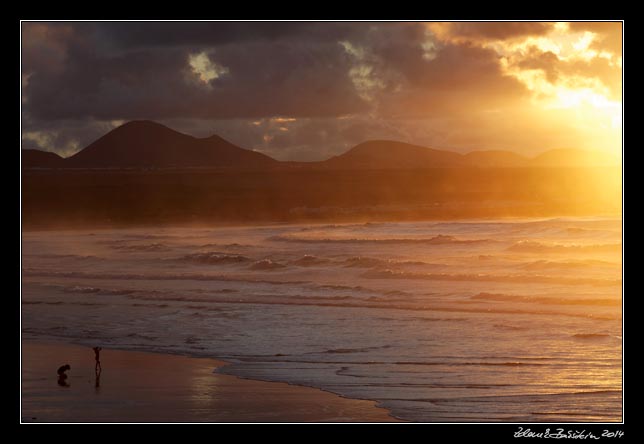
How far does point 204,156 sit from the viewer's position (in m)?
45.8

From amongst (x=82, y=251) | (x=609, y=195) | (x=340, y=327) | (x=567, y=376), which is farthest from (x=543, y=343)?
(x=609, y=195)

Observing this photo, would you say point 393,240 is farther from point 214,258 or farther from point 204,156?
point 204,156

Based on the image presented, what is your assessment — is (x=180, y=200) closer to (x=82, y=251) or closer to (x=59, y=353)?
(x=82, y=251)

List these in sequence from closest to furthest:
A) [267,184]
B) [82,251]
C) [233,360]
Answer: [233,360] → [82,251] → [267,184]

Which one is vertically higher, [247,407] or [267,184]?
[267,184]

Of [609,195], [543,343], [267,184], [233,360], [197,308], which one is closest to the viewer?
[233,360]

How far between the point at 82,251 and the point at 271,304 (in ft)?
43.0

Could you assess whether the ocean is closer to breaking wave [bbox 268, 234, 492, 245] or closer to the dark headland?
breaking wave [bbox 268, 234, 492, 245]

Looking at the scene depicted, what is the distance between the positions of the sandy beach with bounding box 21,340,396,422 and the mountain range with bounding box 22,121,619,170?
22.9 meters

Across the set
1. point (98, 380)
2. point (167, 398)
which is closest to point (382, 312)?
point (98, 380)

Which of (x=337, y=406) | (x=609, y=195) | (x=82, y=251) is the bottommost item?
(x=337, y=406)

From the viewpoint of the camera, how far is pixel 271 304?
18.2m

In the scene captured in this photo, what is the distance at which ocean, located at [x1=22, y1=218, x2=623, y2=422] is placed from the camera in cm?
1140

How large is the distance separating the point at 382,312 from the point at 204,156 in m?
30.2
